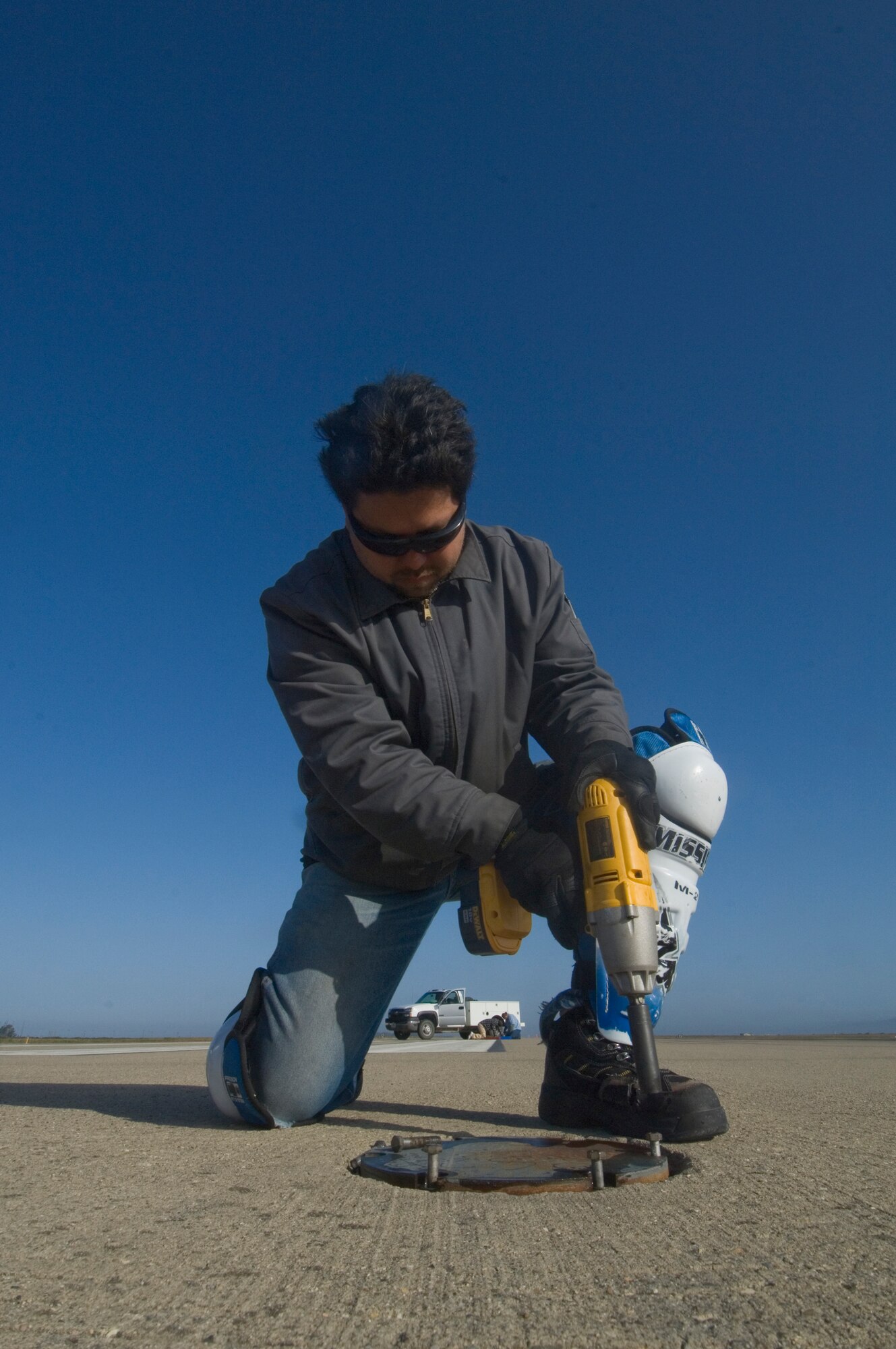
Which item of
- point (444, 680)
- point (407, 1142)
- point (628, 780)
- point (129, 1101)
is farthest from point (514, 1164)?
point (129, 1101)

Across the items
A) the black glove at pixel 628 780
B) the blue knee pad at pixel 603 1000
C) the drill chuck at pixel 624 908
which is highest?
the black glove at pixel 628 780

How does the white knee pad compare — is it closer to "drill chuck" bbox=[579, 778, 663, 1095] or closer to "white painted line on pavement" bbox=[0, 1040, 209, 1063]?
"drill chuck" bbox=[579, 778, 663, 1095]

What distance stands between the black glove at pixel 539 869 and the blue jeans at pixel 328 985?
44cm

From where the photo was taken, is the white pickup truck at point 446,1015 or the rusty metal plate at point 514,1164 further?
the white pickup truck at point 446,1015

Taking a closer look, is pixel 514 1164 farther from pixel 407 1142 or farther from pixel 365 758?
pixel 365 758

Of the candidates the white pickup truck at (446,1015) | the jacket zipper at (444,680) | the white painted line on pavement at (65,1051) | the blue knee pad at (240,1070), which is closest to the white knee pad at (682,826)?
the jacket zipper at (444,680)

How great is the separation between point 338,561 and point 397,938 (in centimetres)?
109

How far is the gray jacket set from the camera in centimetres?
231

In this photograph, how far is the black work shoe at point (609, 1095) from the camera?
72.5 inches

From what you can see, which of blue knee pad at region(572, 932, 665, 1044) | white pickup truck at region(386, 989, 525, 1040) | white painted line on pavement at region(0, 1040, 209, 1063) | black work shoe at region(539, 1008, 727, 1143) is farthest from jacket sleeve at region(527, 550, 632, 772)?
white pickup truck at region(386, 989, 525, 1040)

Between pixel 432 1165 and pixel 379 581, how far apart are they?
1.51 m

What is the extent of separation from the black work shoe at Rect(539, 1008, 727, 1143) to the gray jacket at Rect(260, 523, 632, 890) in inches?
19.8

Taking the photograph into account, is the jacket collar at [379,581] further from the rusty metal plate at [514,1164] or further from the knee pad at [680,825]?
the rusty metal plate at [514,1164]

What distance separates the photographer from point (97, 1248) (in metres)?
1.09
